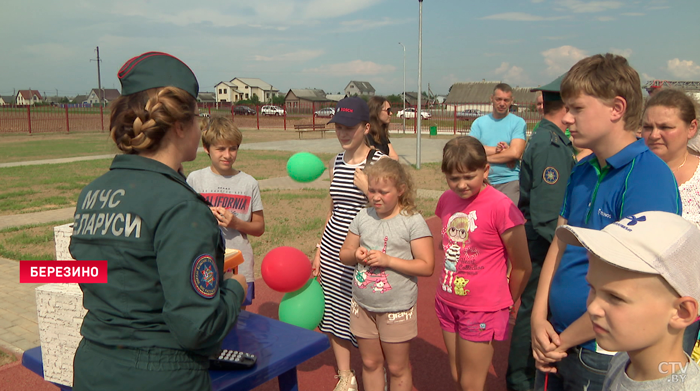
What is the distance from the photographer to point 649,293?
1361 mm

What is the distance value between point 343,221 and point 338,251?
210mm

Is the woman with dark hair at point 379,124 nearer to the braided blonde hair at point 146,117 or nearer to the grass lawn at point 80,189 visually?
the grass lawn at point 80,189

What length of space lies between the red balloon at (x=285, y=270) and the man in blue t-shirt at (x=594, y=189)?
1659mm

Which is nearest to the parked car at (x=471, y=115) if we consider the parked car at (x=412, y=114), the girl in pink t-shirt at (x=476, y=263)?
the parked car at (x=412, y=114)

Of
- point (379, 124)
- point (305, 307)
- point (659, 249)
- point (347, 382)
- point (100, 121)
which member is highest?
point (100, 121)

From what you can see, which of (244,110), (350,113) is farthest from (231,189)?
(244,110)

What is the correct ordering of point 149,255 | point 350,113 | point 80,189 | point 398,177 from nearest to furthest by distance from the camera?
point 149,255 → point 398,177 → point 350,113 → point 80,189

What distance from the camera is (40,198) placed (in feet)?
35.7

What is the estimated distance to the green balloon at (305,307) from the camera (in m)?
3.45

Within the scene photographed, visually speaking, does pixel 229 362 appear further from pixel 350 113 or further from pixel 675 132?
pixel 675 132

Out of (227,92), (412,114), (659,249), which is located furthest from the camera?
(227,92)

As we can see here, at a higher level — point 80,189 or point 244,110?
point 244,110

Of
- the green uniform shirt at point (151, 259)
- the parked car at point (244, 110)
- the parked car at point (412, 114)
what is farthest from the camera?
the parked car at point (244, 110)

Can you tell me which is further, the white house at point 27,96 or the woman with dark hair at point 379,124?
the white house at point 27,96
